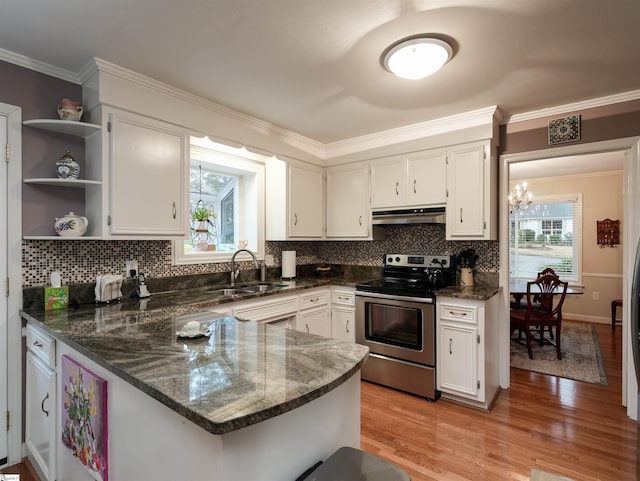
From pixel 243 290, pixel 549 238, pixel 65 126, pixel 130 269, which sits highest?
pixel 65 126

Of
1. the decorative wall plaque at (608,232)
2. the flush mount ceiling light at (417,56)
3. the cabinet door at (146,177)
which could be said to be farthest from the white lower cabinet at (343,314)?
the decorative wall plaque at (608,232)

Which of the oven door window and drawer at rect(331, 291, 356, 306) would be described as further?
drawer at rect(331, 291, 356, 306)

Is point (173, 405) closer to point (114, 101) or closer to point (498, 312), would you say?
point (114, 101)

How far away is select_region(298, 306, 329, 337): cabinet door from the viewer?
3205mm

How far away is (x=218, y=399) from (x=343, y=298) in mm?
2588

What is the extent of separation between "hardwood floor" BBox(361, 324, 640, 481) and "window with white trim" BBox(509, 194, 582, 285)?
3.10m

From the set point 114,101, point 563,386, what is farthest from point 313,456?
point 563,386

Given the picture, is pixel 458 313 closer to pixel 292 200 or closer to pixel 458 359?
pixel 458 359

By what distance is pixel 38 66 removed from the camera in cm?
211

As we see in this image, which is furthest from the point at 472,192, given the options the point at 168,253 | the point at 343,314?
the point at 168,253

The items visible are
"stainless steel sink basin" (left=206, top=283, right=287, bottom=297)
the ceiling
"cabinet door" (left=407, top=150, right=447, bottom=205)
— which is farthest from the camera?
"cabinet door" (left=407, top=150, right=447, bottom=205)

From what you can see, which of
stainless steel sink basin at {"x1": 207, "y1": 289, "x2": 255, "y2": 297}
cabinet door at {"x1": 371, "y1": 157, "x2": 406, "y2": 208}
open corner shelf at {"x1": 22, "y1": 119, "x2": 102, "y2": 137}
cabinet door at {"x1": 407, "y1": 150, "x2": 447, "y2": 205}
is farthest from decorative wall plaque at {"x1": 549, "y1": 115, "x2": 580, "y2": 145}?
open corner shelf at {"x1": 22, "y1": 119, "x2": 102, "y2": 137}

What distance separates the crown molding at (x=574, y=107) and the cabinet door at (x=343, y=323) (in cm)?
229

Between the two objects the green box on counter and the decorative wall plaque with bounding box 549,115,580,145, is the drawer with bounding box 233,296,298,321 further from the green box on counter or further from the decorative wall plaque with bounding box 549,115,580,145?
→ the decorative wall plaque with bounding box 549,115,580,145
